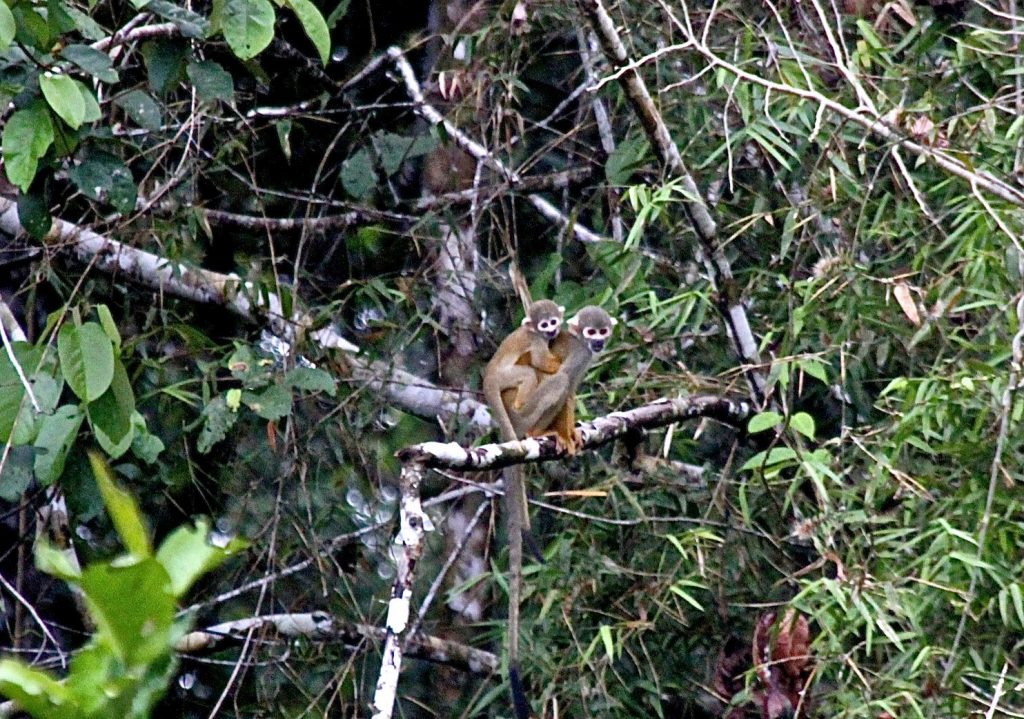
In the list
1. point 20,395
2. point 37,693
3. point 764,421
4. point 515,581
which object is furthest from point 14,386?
point 37,693

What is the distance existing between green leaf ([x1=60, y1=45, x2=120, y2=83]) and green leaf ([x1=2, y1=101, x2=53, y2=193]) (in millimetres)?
177

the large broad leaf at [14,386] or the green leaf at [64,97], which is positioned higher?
the green leaf at [64,97]

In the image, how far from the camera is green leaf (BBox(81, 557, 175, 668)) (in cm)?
76

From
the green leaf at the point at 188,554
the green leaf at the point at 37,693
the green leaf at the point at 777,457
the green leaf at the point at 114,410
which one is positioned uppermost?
the green leaf at the point at 188,554

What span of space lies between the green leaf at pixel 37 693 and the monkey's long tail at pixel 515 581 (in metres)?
2.86

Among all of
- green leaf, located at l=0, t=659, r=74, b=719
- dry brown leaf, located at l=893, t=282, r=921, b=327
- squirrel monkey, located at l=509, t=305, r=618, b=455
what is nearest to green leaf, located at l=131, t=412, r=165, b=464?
squirrel monkey, located at l=509, t=305, r=618, b=455

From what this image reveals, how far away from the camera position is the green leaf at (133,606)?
76cm

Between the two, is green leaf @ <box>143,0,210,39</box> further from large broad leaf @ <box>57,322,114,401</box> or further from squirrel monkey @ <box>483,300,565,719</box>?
squirrel monkey @ <box>483,300,565,719</box>

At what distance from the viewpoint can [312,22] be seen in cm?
343

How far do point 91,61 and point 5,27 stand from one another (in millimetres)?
465

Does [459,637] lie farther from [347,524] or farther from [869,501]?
[869,501]

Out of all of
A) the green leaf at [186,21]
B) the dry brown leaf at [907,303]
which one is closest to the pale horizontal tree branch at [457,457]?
the dry brown leaf at [907,303]

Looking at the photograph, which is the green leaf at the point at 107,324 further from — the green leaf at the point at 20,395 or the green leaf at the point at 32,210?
the green leaf at the point at 32,210

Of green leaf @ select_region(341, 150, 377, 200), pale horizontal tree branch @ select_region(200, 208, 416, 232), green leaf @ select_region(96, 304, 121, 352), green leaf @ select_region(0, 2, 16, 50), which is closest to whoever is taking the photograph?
green leaf @ select_region(0, 2, 16, 50)
